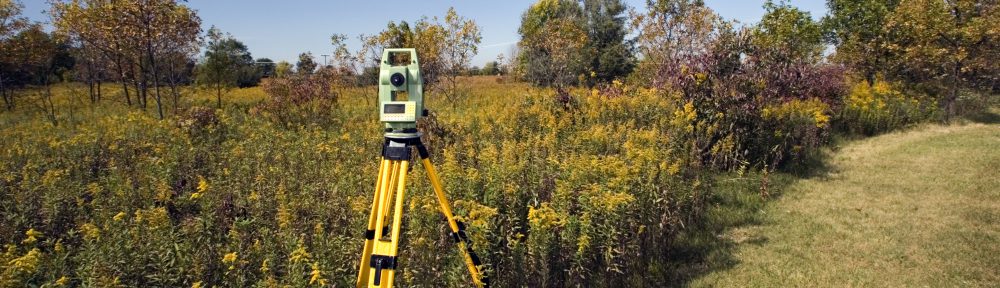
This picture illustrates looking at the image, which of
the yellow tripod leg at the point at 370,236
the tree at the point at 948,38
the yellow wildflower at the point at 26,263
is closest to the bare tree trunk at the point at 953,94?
the tree at the point at 948,38

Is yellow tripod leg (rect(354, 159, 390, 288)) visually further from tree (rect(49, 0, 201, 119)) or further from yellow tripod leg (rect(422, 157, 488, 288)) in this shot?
tree (rect(49, 0, 201, 119))

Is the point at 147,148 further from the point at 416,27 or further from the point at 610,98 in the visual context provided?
the point at 416,27

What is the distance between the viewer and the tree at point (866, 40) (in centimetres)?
1528

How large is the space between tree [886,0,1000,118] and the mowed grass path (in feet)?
18.0

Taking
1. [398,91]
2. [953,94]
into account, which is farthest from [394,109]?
[953,94]

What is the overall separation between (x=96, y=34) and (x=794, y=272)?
1598cm

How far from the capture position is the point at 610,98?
9.98 metres

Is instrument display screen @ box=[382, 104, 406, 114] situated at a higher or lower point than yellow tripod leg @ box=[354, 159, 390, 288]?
higher

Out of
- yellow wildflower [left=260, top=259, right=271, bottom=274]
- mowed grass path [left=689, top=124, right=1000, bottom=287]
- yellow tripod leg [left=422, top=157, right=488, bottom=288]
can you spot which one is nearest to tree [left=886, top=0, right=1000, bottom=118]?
mowed grass path [left=689, top=124, right=1000, bottom=287]

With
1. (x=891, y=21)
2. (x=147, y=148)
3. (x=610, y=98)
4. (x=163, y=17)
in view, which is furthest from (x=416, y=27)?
(x=891, y=21)

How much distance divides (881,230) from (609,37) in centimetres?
3596

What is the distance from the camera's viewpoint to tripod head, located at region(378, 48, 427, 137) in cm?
266

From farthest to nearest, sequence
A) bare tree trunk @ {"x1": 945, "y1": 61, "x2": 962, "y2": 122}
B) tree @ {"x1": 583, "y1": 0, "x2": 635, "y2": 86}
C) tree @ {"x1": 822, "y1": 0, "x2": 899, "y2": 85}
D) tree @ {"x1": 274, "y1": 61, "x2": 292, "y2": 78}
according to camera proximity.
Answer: tree @ {"x1": 583, "y1": 0, "x2": 635, "y2": 86}
tree @ {"x1": 822, "y1": 0, "x2": 899, "y2": 85}
tree @ {"x1": 274, "y1": 61, "x2": 292, "y2": 78}
bare tree trunk @ {"x1": 945, "y1": 61, "x2": 962, "y2": 122}

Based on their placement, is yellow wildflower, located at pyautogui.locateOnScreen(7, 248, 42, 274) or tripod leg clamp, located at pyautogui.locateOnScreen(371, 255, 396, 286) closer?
tripod leg clamp, located at pyautogui.locateOnScreen(371, 255, 396, 286)
